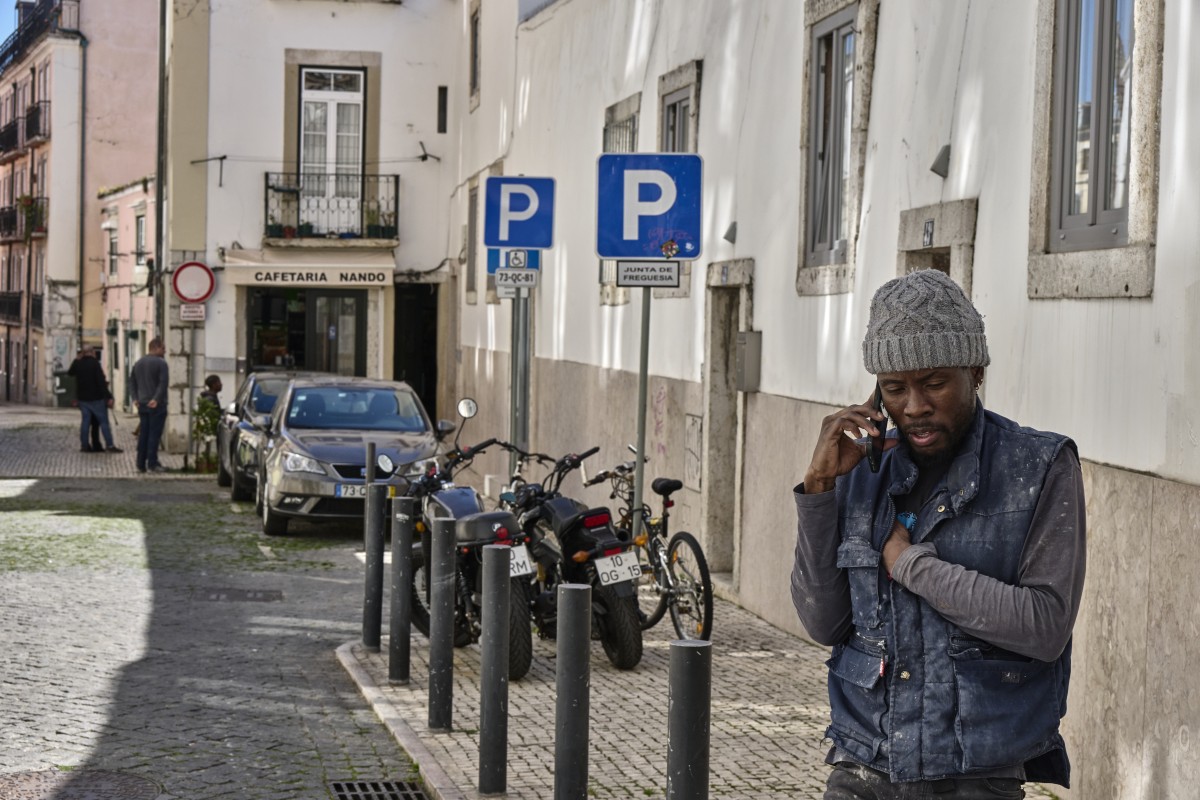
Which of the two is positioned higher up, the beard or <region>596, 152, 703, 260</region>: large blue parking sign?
<region>596, 152, 703, 260</region>: large blue parking sign

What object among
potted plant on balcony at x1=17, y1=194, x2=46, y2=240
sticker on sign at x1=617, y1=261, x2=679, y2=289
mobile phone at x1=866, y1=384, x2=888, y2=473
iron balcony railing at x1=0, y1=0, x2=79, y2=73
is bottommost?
mobile phone at x1=866, y1=384, x2=888, y2=473

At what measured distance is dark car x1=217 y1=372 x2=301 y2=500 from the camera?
2038 cm

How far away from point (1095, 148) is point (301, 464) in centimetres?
1100

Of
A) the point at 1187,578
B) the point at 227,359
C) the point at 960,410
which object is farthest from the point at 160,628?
the point at 227,359

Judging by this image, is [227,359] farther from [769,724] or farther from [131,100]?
[131,100]

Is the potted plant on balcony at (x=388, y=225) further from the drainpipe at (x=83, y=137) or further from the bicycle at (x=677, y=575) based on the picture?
the drainpipe at (x=83, y=137)

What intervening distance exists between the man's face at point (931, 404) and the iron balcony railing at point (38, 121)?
53.7m

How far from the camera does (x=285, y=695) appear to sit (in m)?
9.29

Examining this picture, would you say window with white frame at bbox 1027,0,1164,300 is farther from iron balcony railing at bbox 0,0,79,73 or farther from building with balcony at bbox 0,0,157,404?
iron balcony railing at bbox 0,0,79,73

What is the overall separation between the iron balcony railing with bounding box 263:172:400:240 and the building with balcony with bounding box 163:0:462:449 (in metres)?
0.02

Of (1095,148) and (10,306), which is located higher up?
(1095,148)

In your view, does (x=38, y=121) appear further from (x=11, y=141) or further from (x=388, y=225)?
(x=388, y=225)

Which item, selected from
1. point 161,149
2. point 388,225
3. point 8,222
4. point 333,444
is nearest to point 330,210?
point 388,225

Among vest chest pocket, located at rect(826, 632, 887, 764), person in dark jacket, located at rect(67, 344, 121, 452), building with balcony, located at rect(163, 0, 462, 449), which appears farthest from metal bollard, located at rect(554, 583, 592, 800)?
building with balcony, located at rect(163, 0, 462, 449)
